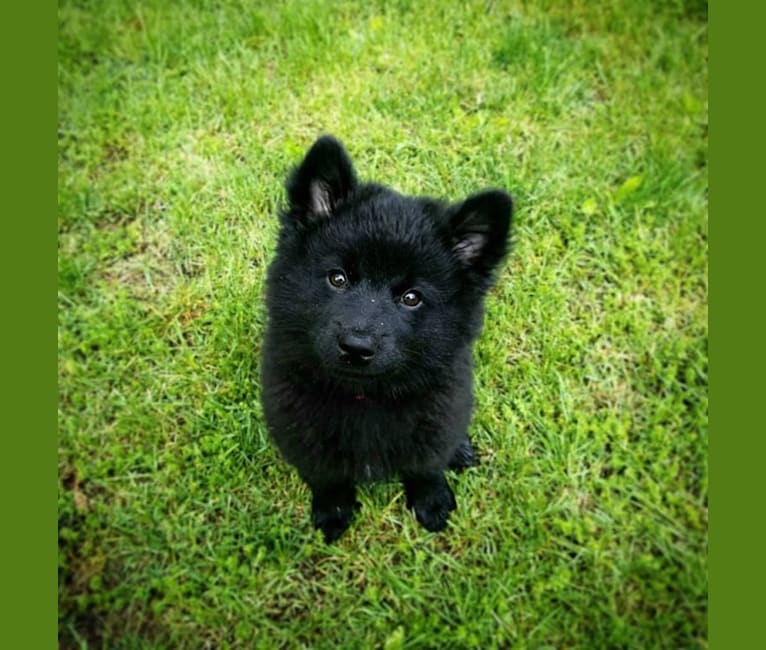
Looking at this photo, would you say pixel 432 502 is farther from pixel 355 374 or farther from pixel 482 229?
pixel 482 229

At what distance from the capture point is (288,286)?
2.44 m

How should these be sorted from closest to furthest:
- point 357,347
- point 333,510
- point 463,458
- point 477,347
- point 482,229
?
point 357,347
point 482,229
point 333,510
point 463,458
point 477,347

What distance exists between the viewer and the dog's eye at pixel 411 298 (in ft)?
7.76

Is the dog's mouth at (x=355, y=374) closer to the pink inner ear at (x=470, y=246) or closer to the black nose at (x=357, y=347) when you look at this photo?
the black nose at (x=357, y=347)

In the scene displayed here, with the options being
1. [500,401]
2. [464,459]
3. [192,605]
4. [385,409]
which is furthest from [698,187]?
[192,605]

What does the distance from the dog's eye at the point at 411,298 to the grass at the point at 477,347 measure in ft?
3.34

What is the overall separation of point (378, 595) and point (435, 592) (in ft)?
0.84

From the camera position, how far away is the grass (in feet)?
9.12

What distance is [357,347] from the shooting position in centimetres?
217

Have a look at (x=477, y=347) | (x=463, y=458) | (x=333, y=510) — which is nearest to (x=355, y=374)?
(x=333, y=510)

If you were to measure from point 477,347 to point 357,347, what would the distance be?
1.29 m

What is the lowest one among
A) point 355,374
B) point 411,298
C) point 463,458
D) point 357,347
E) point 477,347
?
point 463,458

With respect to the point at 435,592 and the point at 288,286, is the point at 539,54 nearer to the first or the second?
the point at 288,286

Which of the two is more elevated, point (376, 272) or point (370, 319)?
point (376, 272)
